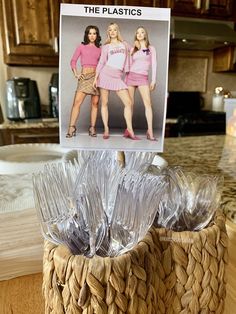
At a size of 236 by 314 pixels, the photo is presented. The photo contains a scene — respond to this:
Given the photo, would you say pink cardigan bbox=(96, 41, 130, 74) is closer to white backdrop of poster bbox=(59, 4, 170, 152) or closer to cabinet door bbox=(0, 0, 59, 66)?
white backdrop of poster bbox=(59, 4, 170, 152)

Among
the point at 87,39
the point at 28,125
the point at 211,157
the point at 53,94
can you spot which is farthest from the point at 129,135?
the point at 53,94

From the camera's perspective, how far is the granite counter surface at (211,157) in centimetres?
55

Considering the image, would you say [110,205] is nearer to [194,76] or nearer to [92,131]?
[92,131]

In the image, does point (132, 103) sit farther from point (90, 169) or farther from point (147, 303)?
point (147, 303)

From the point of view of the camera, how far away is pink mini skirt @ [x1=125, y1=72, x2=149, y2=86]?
0.34 metres

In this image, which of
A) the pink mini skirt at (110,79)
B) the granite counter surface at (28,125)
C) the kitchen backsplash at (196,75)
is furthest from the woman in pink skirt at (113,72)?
the kitchen backsplash at (196,75)

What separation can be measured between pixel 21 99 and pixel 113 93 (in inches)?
86.4

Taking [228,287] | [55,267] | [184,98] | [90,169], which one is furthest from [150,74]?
[184,98]

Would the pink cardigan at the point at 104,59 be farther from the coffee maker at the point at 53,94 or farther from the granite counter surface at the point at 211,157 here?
the coffee maker at the point at 53,94

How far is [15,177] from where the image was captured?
0.61m

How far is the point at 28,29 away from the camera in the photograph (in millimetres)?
2320

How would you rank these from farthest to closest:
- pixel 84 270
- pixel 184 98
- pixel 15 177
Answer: pixel 184 98, pixel 15 177, pixel 84 270

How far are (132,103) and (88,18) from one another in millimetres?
118

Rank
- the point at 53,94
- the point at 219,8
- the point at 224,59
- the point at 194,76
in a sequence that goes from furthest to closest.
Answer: the point at 194,76, the point at 224,59, the point at 219,8, the point at 53,94
